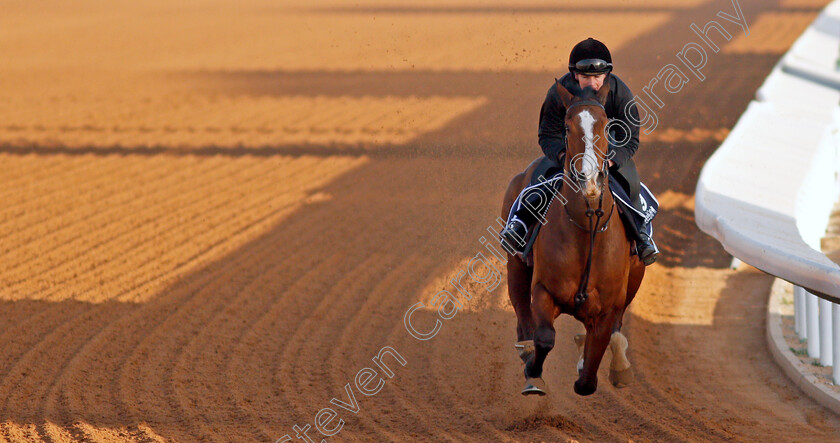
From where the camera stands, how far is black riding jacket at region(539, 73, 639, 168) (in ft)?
18.2

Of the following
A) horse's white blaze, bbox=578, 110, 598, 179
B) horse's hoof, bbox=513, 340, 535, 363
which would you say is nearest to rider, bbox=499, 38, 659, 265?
horse's white blaze, bbox=578, 110, 598, 179

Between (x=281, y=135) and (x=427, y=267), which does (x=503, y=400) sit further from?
(x=281, y=135)

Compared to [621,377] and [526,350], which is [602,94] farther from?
[621,377]

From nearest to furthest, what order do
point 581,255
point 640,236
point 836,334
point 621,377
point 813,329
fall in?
point 581,255, point 640,236, point 621,377, point 836,334, point 813,329

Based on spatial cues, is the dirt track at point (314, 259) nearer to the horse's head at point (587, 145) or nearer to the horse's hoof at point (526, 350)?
the horse's hoof at point (526, 350)

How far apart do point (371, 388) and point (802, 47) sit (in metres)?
13.5

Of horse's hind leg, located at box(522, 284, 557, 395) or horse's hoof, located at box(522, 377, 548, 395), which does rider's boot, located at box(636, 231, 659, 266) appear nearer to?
horse's hind leg, located at box(522, 284, 557, 395)

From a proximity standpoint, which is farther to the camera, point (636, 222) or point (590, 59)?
point (636, 222)

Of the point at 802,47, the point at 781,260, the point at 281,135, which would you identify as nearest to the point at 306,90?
the point at 281,135

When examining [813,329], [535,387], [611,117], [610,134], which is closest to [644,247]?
[610,134]

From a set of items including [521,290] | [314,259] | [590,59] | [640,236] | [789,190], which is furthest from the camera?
[314,259]

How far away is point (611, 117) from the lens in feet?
18.6

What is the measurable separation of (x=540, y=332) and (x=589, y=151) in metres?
1.23

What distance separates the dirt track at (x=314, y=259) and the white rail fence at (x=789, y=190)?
0.71 metres
